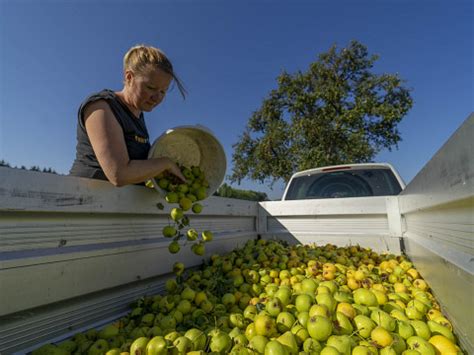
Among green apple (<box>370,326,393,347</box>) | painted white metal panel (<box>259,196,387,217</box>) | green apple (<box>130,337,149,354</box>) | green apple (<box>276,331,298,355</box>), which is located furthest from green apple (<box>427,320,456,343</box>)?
painted white metal panel (<box>259,196,387,217</box>)

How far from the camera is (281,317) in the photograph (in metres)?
1.47

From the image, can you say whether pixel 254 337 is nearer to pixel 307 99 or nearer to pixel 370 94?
pixel 307 99

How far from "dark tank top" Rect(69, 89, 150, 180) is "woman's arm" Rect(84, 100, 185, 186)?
74 millimetres

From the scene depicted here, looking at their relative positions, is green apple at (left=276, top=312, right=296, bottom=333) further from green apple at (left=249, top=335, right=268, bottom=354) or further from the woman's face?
the woman's face

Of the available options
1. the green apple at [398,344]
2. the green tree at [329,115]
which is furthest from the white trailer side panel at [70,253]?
the green tree at [329,115]

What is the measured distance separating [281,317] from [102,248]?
3.87 feet

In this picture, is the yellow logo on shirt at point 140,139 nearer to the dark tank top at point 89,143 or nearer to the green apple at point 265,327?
the dark tank top at point 89,143

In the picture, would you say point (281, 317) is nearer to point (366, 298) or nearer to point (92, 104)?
point (366, 298)

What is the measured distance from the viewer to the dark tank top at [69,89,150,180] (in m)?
1.67

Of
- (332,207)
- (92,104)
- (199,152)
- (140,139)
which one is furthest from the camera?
(332,207)

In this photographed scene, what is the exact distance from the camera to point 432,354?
3.80 feet

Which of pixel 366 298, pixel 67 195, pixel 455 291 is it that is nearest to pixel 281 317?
pixel 366 298

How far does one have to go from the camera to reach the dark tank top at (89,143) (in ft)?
5.49

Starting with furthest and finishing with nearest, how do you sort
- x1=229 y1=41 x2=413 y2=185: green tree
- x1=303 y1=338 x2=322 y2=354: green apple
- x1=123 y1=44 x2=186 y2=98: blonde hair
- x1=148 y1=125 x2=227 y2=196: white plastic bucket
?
x1=229 y1=41 x2=413 y2=185: green tree
x1=148 y1=125 x2=227 y2=196: white plastic bucket
x1=123 y1=44 x2=186 y2=98: blonde hair
x1=303 y1=338 x2=322 y2=354: green apple
